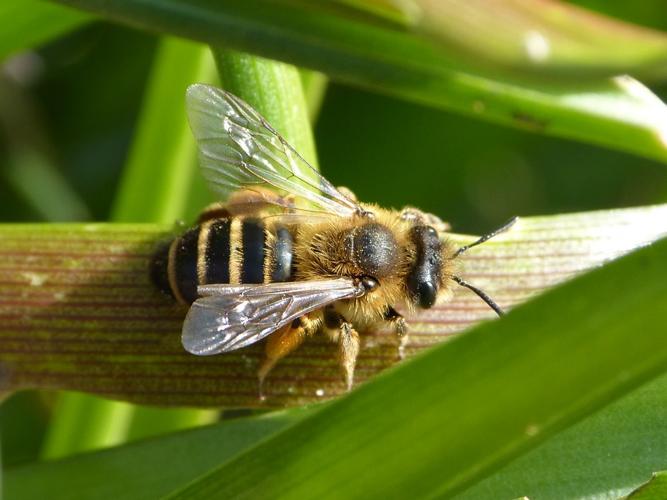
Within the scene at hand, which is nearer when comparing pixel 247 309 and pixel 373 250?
pixel 247 309

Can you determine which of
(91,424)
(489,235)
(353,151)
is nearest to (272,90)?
(489,235)

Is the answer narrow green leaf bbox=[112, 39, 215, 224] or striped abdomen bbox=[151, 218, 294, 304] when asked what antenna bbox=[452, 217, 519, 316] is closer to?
striped abdomen bbox=[151, 218, 294, 304]

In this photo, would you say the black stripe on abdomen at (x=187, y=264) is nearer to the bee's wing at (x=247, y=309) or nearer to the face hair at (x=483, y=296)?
the bee's wing at (x=247, y=309)

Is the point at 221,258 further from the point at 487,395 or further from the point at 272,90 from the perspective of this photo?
the point at 487,395

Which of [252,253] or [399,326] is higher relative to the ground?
[252,253]

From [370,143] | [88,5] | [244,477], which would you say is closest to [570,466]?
[244,477]

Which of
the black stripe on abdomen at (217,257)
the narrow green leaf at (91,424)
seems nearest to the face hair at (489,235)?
the black stripe on abdomen at (217,257)
